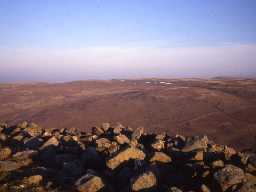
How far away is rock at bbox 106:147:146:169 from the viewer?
8.29 m

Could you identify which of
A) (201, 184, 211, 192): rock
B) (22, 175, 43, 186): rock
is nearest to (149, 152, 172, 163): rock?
(201, 184, 211, 192): rock

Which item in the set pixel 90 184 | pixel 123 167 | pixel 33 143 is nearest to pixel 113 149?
pixel 123 167

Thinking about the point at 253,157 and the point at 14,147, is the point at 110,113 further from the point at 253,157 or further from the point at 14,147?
the point at 253,157

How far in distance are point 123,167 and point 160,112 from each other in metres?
26.2

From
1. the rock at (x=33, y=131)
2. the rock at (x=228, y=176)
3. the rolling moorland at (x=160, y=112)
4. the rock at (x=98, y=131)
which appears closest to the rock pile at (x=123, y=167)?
the rock at (x=228, y=176)

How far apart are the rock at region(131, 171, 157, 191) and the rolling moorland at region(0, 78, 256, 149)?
53.2ft

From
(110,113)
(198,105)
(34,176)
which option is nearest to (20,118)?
(110,113)

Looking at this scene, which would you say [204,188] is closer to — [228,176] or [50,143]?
[228,176]

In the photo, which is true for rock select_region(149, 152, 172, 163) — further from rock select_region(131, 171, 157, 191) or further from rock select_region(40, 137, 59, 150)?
rock select_region(40, 137, 59, 150)

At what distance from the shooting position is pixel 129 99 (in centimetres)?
4191

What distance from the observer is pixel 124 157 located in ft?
27.6

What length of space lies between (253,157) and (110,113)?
27698mm

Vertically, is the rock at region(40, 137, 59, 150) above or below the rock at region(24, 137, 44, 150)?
above

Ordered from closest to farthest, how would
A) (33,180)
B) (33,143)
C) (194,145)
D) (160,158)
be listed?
(33,180)
(160,158)
(194,145)
(33,143)
